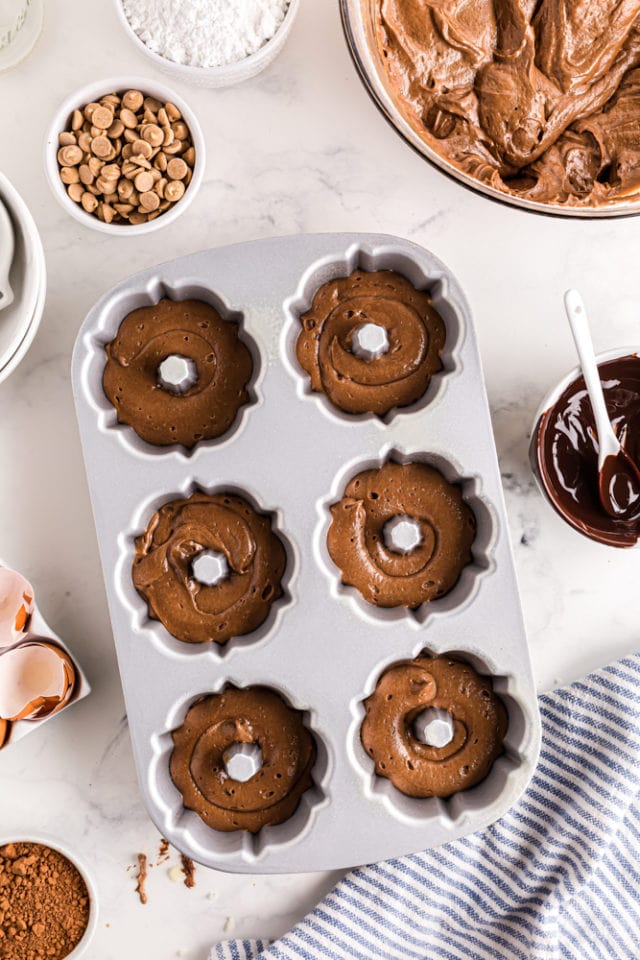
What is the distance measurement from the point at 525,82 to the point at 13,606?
1.40m

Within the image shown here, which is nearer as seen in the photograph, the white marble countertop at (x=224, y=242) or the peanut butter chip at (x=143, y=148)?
the peanut butter chip at (x=143, y=148)

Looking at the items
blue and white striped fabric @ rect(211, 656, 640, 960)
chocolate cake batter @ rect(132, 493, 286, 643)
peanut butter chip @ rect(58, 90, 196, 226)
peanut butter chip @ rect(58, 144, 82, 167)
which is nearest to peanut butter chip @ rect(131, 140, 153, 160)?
peanut butter chip @ rect(58, 90, 196, 226)

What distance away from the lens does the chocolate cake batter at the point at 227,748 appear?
5.70 ft

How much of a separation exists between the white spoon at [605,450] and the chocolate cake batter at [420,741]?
45 centimetres

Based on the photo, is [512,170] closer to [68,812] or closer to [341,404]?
[341,404]

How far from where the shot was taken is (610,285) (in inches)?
78.5

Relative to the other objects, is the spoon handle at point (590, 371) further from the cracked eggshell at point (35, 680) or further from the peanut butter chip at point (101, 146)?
the cracked eggshell at point (35, 680)

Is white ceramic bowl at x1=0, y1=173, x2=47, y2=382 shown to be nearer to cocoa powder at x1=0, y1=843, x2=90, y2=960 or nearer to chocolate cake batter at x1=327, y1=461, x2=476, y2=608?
chocolate cake batter at x1=327, y1=461, x2=476, y2=608

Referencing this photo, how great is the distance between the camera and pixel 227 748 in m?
1.73

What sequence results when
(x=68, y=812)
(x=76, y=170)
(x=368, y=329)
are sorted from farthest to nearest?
(x=68, y=812), (x=76, y=170), (x=368, y=329)

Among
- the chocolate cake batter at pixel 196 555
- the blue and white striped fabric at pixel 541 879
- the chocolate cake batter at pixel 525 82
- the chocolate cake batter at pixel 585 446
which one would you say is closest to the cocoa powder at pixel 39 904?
the blue and white striped fabric at pixel 541 879

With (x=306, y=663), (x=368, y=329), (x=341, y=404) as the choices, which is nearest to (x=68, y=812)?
(x=306, y=663)

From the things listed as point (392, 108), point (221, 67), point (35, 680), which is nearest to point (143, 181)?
point (221, 67)

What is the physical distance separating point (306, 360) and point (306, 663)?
57 centimetres
